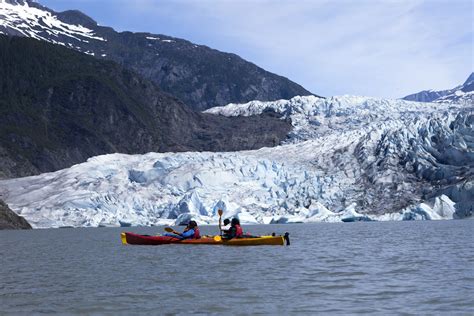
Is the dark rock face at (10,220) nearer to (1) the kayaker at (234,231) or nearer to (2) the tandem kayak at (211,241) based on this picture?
(2) the tandem kayak at (211,241)

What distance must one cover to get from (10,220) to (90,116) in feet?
264

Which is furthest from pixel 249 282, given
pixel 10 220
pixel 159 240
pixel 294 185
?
pixel 10 220

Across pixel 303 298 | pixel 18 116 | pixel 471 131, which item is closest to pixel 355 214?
pixel 471 131

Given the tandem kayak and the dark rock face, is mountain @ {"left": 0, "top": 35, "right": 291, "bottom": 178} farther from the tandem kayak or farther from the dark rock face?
the tandem kayak

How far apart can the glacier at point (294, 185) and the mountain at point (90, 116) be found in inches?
2094

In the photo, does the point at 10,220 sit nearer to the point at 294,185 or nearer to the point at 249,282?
the point at 294,185

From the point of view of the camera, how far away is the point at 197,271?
18.2m

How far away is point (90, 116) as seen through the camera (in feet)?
472

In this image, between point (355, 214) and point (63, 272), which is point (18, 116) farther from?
point (63, 272)

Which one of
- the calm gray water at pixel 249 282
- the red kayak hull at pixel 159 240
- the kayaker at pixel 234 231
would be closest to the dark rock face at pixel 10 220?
the red kayak hull at pixel 159 240

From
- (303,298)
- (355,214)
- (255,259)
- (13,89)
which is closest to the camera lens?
(303,298)

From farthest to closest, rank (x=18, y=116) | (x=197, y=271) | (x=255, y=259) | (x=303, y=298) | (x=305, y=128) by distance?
(x=18, y=116) < (x=305, y=128) < (x=255, y=259) < (x=197, y=271) < (x=303, y=298)

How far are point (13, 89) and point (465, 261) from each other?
139 meters

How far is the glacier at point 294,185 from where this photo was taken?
60.9 meters
